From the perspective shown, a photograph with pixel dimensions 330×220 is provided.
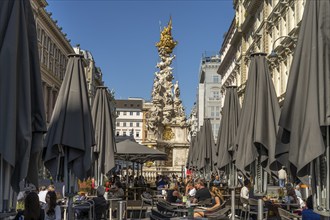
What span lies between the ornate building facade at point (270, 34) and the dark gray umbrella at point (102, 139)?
10.1 metres

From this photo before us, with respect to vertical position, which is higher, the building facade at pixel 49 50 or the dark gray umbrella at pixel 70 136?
the building facade at pixel 49 50

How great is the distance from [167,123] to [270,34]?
1602 cm

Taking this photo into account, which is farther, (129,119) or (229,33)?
(129,119)

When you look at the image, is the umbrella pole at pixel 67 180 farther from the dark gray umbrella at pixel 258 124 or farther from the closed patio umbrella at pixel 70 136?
the dark gray umbrella at pixel 258 124

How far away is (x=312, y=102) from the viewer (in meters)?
5.36

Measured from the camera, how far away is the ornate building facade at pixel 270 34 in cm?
3004

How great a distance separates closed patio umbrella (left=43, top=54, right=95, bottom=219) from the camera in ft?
28.5

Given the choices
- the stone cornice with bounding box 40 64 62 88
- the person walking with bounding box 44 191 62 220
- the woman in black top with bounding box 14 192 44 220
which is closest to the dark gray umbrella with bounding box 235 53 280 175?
the person walking with bounding box 44 191 62 220

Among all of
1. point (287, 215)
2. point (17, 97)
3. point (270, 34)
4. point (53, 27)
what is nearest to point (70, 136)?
point (17, 97)

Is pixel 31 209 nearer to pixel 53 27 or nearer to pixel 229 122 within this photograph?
pixel 229 122

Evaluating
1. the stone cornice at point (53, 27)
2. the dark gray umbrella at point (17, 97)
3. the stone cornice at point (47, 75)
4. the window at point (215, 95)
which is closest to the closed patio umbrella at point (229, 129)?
the dark gray umbrella at point (17, 97)

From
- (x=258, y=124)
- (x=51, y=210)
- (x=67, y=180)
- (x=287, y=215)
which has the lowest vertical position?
(x=287, y=215)

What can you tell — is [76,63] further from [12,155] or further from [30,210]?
[12,155]

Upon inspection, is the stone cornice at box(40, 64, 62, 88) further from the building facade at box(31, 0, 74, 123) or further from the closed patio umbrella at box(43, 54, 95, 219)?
the closed patio umbrella at box(43, 54, 95, 219)
